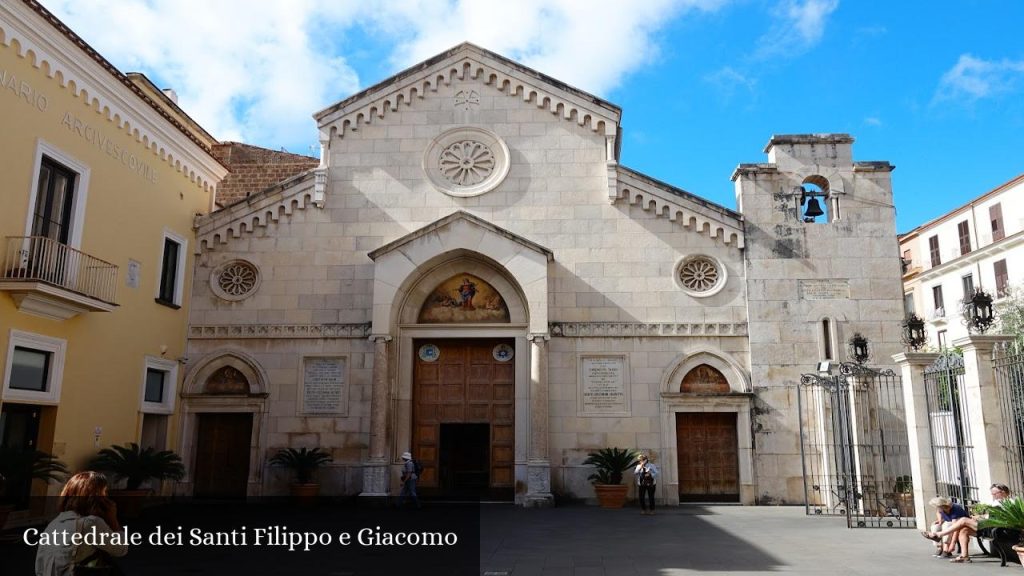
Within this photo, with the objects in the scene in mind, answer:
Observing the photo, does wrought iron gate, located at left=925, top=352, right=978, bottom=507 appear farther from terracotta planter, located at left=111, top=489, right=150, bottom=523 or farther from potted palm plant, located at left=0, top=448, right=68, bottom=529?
potted palm plant, located at left=0, top=448, right=68, bottom=529

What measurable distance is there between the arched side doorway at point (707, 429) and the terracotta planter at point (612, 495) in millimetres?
1331

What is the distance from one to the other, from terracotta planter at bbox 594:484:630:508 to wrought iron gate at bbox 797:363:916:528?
13.7 feet

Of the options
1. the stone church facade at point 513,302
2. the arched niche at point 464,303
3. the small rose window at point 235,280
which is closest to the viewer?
the stone church facade at point 513,302

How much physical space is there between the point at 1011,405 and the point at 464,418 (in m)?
12.2

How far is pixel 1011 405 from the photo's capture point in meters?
12.3

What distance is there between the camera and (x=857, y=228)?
64.3ft

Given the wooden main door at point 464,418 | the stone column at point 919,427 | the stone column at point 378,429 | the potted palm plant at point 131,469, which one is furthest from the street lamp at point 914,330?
the potted palm plant at point 131,469

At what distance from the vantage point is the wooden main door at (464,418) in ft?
64.0

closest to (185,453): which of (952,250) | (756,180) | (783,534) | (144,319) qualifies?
(144,319)

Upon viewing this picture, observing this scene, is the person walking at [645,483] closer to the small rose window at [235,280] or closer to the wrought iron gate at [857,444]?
the wrought iron gate at [857,444]

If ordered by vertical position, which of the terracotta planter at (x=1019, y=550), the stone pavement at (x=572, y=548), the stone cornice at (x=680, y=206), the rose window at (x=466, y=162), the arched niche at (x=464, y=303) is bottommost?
the stone pavement at (x=572, y=548)

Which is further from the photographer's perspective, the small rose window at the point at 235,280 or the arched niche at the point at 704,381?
the small rose window at the point at 235,280

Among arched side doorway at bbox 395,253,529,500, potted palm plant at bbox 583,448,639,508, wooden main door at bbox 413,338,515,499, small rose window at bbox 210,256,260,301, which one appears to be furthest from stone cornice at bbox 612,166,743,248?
small rose window at bbox 210,256,260,301

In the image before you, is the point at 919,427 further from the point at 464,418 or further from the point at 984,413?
the point at 464,418
